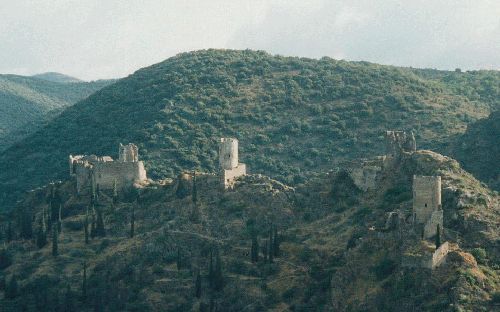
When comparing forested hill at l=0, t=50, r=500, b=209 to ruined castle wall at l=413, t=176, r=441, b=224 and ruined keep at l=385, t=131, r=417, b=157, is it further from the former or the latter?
ruined castle wall at l=413, t=176, r=441, b=224

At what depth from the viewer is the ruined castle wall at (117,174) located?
91.1 meters

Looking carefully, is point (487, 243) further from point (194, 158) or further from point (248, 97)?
point (248, 97)

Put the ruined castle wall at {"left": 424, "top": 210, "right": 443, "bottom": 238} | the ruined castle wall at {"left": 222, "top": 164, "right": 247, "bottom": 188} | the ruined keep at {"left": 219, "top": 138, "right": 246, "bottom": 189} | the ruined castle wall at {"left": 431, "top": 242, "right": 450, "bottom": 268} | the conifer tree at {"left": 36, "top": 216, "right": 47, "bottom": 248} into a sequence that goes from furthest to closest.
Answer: the ruined keep at {"left": 219, "top": 138, "right": 246, "bottom": 189} < the conifer tree at {"left": 36, "top": 216, "right": 47, "bottom": 248} < the ruined castle wall at {"left": 222, "top": 164, "right": 247, "bottom": 188} < the ruined castle wall at {"left": 424, "top": 210, "right": 443, "bottom": 238} < the ruined castle wall at {"left": 431, "top": 242, "right": 450, "bottom": 268}

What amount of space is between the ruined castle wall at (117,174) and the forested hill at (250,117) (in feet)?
53.3

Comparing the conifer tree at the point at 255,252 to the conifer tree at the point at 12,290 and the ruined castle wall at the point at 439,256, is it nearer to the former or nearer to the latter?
the ruined castle wall at the point at 439,256

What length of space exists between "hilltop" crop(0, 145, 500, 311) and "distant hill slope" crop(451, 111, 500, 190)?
67.7 feet

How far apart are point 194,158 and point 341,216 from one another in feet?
117

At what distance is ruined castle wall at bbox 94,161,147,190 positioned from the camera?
91.1 meters

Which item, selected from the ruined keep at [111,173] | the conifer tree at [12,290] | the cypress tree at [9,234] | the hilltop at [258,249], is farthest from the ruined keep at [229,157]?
the conifer tree at [12,290]

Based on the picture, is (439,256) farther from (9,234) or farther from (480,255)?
(9,234)

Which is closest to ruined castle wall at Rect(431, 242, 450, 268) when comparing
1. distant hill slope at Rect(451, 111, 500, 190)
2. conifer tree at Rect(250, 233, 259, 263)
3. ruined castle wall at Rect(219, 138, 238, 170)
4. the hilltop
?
the hilltop

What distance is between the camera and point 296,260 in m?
78.4

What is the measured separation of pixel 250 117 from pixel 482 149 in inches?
1194

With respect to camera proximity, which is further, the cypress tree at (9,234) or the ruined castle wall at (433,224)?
the cypress tree at (9,234)
